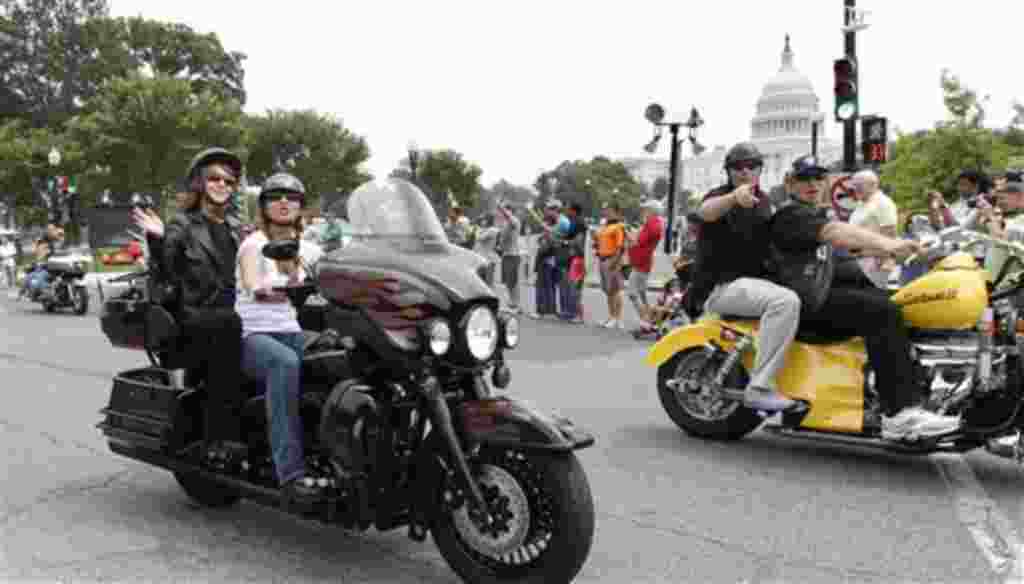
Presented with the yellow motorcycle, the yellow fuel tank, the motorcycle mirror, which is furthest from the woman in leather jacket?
the yellow fuel tank

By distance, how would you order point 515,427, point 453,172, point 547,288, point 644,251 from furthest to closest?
1. point 453,172
2. point 547,288
3. point 644,251
4. point 515,427

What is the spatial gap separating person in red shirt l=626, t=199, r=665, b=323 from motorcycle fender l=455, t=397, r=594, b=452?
10075 millimetres

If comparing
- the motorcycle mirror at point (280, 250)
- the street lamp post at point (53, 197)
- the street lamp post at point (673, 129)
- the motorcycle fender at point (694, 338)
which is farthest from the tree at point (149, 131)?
the motorcycle mirror at point (280, 250)

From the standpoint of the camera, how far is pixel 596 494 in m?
5.50

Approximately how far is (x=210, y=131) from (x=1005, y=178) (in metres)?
48.2

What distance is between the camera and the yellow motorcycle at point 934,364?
5504 millimetres

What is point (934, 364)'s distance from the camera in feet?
18.8

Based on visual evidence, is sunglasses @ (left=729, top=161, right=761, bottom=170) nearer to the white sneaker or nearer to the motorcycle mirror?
the white sneaker

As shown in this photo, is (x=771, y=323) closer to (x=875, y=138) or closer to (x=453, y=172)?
(x=875, y=138)

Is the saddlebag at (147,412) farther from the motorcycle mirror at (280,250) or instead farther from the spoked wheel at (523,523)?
the spoked wheel at (523,523)

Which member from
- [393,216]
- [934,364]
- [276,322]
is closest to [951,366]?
[934,364]

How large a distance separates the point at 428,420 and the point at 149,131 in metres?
49.9

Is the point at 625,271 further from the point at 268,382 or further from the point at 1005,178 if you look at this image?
the point at 268,382

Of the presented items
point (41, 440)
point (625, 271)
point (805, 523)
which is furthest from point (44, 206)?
point (805, 523)
